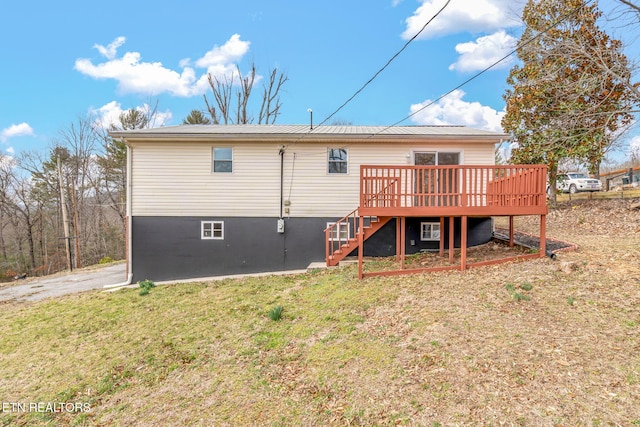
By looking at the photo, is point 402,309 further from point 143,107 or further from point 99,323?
point 143,107

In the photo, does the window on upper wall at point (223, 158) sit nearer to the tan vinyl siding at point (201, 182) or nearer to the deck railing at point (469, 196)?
the tan vinyl siding at point (201, 182)

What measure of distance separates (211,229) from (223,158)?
2.32m

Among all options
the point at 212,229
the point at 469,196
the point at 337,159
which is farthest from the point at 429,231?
the point at 212,229

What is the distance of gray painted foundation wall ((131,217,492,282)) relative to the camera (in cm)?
989

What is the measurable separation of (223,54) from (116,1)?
11.6 meters

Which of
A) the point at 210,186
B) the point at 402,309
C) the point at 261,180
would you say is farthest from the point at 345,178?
the point at 402,309

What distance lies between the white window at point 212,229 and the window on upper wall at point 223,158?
171 centimetres

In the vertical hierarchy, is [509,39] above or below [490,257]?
above

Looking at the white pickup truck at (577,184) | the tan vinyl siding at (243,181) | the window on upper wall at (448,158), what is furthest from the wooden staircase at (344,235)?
the white pickup truck at (577,184)

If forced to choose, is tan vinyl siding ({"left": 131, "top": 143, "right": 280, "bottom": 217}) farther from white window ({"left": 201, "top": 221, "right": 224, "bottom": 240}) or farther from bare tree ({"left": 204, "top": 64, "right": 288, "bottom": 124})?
bare tree ({"left": 204, "top": 64, "right": 288, "bottom": 124})

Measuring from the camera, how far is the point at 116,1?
14.0 metres

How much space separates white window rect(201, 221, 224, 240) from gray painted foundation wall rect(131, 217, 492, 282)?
0.34 ft

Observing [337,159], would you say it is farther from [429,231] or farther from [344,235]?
[429,231]

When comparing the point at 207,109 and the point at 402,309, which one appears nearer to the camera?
the point at 402,309
